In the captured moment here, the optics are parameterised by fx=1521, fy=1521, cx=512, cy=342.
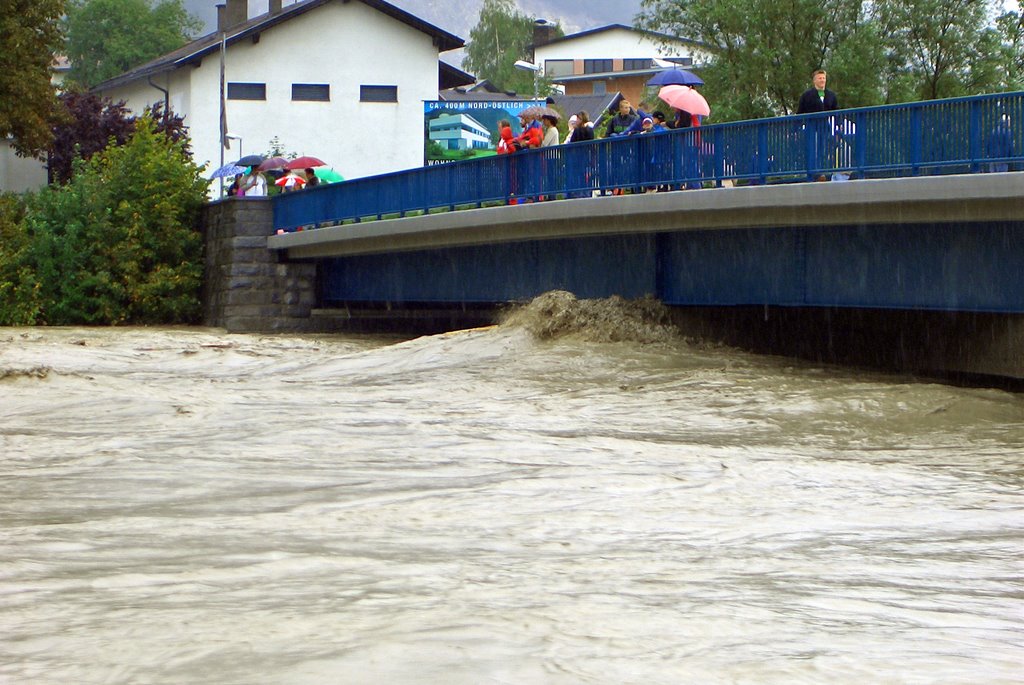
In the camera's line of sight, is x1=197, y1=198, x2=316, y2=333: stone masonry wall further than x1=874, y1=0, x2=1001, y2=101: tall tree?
No

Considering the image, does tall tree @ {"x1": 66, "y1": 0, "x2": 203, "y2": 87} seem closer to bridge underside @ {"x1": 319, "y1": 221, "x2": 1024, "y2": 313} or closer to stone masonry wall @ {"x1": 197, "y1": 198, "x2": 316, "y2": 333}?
stone masonry wall @ {"x1": 197, "y1": 198, "x2": 316, "y2": 333}

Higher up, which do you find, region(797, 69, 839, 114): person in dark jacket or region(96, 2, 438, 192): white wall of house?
region(96, 2, 438, 192): white wall of house

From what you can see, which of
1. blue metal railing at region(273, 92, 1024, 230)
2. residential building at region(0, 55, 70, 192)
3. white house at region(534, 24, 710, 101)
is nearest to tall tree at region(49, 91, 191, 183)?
residential building at region(0, 55, 70, 192)

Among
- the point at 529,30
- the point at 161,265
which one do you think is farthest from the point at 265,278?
the point at 529,30

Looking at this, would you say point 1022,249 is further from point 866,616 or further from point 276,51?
point 276,51

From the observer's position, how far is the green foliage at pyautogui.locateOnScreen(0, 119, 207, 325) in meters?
29.2

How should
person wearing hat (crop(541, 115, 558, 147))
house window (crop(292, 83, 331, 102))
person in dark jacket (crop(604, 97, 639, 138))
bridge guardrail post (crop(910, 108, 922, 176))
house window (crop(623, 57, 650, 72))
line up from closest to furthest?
bridge guardrail post (crop(910, 108, 922, 176)) < person in dark jacket (crop(604, 97, 639, 138)) < person wearing hat (crop(541, 115, 558, 147)) < house window (crop(292, 83, 331, 102)) < house window (crop(623, 57, 650, 72))

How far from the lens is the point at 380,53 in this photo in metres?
50.8

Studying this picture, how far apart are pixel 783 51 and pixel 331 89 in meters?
15.3

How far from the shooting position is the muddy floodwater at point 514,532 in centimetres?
500

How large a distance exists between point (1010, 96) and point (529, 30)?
105 m

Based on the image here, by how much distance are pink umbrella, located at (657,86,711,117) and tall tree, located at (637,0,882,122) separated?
24126 mm

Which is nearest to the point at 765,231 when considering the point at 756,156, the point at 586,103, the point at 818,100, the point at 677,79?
the point at 756,156

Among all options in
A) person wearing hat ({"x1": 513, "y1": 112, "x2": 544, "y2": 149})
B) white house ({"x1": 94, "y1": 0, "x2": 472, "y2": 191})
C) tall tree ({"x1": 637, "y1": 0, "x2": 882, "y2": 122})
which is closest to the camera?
person wearing hat ({"x1": 513, "y1": 112, "x2": 544, "y2": 149})
